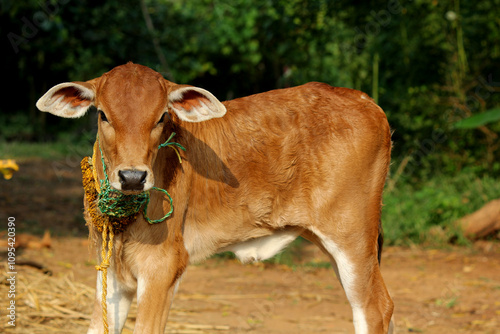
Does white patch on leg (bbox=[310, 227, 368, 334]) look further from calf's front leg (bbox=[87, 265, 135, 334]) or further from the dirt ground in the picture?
calf's front leg (bbox=[87, 265, 135, 334])

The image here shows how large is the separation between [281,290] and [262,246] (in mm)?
2437

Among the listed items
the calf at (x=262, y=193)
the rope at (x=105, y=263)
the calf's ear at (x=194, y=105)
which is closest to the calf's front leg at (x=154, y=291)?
the calf at (x=262, y=193)

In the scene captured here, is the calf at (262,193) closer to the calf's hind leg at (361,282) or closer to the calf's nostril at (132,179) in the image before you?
the calf's hind leg at (361,282)

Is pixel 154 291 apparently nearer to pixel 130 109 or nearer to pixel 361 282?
pixel 130 109

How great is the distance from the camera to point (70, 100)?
3.84m

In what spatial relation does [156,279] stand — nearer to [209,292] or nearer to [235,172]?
[235,172]

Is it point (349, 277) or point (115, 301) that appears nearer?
point (115, 301)

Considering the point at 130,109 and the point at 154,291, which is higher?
the point at 130,109

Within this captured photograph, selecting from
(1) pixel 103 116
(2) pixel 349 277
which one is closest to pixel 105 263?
(1) pixel 103 116

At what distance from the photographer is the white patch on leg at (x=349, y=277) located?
4418 millimetres

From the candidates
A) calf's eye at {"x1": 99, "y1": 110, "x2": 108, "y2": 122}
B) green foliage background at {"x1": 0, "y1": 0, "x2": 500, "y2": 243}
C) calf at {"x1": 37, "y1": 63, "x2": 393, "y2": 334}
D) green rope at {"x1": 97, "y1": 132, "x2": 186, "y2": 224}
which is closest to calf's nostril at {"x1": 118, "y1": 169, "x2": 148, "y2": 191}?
green rope at {"x1": 97, "y1": 132, "x2": 186, "y2": 224}

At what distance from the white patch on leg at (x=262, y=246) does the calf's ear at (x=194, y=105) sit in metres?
1.11

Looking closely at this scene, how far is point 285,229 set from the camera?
460 centimetres

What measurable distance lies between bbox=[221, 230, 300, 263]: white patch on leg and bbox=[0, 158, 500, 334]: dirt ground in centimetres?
107
